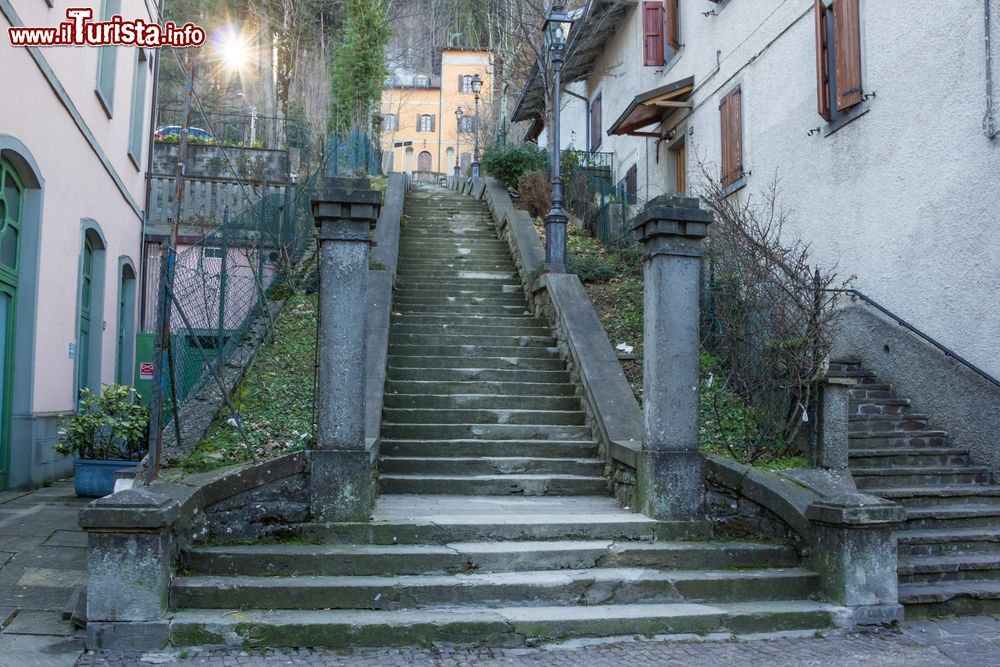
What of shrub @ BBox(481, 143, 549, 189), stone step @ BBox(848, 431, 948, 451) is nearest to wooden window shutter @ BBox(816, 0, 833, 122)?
stone step @ BBox(848, 431, 948, 451)

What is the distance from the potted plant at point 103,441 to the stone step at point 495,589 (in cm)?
394

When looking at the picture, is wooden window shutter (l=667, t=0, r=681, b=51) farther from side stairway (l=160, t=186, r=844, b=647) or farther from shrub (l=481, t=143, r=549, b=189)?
side stairway (l=160, t=186, r=844, b=647)

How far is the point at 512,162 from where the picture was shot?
1730 centimetres

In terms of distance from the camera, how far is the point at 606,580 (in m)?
5.14

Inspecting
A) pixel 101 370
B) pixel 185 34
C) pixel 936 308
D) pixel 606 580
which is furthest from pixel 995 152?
pixel 101 370

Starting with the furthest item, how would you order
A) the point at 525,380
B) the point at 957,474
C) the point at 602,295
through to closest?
1. the point at 602,295
2. the point at 525,380
3. the point at 957,474

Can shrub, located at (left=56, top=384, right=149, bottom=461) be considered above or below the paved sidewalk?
above

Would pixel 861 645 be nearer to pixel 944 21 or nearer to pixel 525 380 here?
pixel 525 380

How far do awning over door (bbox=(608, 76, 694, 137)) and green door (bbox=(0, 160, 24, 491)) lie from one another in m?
10.1

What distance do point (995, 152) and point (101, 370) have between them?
11.7 metres

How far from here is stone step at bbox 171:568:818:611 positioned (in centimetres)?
477

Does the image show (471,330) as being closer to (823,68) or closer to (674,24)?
(823,68)

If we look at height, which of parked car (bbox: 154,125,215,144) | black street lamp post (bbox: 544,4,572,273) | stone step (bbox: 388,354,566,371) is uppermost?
parked car (bbox: 154,125,215,144)

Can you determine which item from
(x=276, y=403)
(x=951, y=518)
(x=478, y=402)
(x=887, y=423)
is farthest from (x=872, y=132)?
(x=276, y=403)
